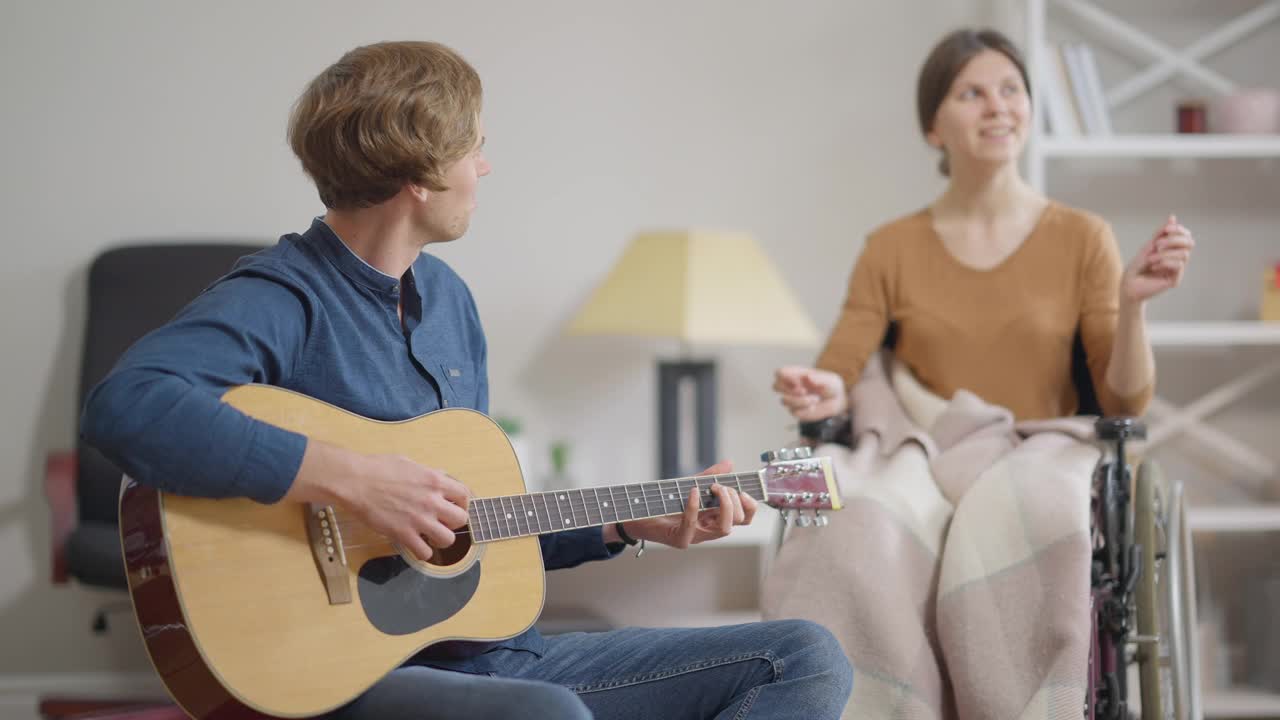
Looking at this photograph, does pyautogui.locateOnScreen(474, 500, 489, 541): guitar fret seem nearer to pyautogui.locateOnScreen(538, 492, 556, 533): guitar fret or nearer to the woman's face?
pyautogui.locateOnScreen(538, 492, 556, 533): guitar fret

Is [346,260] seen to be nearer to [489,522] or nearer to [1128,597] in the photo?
[489,522]

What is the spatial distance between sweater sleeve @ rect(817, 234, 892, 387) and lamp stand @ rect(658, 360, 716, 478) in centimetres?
66

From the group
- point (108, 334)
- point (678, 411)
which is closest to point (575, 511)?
point (678, 411)

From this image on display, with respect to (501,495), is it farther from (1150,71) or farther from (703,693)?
(1150,71)

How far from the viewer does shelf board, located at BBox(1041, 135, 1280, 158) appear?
2797 mm

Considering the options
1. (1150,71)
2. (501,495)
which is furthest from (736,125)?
(501,495)

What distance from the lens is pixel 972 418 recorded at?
1973 mm

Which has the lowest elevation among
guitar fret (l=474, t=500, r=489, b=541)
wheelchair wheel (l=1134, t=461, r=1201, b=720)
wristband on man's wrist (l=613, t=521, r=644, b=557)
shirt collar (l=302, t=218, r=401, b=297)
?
wheelchair wheel (l=1134, t=461, r=1201, b=720)

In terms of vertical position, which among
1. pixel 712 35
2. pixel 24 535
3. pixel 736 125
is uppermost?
pixel 712 35

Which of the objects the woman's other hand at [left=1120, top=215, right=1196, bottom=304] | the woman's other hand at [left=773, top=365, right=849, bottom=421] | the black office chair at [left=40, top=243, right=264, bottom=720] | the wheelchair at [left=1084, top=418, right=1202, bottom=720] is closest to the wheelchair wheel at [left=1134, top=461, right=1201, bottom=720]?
the wheelchair at [left=1084, top=418, right=1202, bottom=720]

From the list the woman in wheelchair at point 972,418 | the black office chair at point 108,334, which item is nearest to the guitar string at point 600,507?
the woman in wheelchair at point 972,418

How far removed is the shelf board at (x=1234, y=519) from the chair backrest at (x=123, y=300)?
2.23 m

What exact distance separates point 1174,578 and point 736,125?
1.78 metres

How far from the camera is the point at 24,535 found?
→ 302 cm
